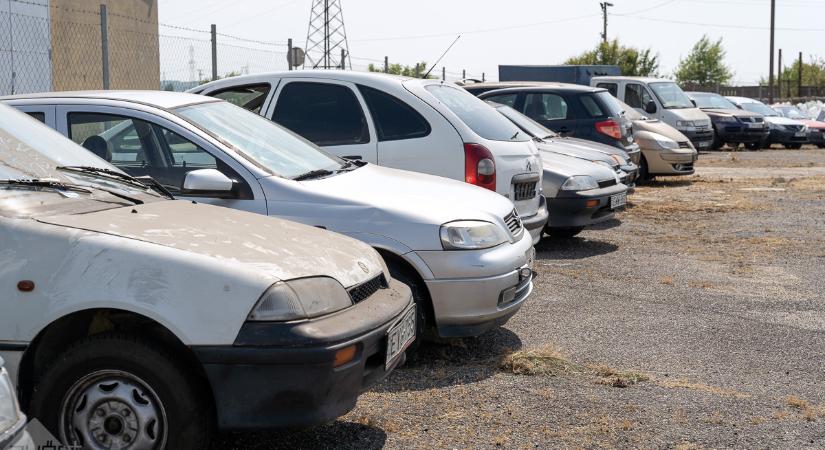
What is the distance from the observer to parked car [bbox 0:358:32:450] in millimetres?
2638

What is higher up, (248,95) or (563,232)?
(248,95)

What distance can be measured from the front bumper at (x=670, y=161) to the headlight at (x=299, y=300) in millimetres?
13410

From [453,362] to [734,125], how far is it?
902 inches

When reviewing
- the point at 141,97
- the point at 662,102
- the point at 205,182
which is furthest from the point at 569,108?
the point at 205,182

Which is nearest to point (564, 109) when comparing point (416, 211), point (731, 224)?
point (731, 224)

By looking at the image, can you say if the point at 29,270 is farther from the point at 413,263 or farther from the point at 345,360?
the point at 413,263

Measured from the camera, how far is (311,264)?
388cm

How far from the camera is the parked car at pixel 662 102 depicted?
19.9 m

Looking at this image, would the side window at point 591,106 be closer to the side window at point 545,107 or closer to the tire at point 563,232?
the side window at point 545,107

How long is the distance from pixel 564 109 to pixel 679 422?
9137 millimetres

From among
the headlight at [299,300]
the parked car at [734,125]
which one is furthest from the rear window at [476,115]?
the parked car at [734,125]

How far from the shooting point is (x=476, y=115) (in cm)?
798

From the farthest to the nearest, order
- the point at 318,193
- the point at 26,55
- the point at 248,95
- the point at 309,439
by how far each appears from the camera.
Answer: the point at 26,55
the point at 248,95
the point at 318,193
the point at 309,439

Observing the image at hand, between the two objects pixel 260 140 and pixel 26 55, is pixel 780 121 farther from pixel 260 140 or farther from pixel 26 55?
pixel 260 140
